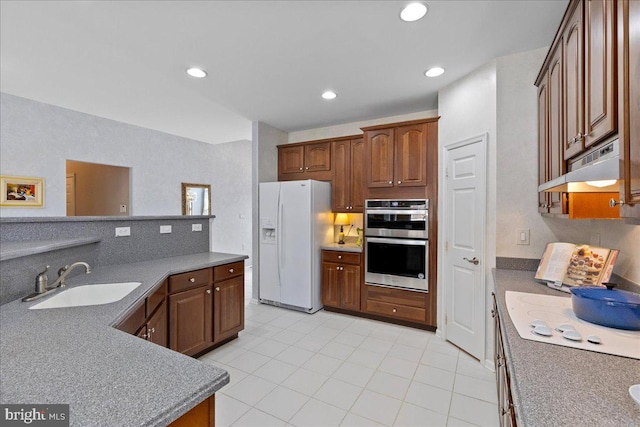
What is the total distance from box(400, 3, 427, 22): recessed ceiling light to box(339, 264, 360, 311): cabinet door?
2.62 meters

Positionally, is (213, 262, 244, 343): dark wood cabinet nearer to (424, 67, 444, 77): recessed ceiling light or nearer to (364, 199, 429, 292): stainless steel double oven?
(364, 199, 429, 292): stainless steel double oven

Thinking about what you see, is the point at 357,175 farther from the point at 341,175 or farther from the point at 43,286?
the point at 43,286

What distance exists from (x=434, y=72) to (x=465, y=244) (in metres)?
1.64

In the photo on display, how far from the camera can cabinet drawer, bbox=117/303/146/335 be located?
1446 millimetres

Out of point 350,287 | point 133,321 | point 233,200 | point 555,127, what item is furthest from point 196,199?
point 555,127

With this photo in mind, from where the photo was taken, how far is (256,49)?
Answer: 2367mm

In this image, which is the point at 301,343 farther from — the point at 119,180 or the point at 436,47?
the point at 119,180

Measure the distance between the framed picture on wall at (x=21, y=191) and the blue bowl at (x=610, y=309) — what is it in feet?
18.3

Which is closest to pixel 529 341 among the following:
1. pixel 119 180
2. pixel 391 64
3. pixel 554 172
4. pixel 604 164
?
pixel 604 164

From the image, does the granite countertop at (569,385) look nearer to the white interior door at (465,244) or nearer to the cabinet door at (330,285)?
the white interior door at (465,244)

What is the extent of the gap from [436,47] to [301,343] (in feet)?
9.65

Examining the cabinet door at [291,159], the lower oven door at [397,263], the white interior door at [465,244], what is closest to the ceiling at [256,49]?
the cabinet door at [291,159]

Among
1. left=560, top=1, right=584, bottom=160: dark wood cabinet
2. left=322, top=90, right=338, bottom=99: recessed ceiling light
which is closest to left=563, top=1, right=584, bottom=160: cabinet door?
left=560, top=1, right=584, bottom=160: dark wood cabinet

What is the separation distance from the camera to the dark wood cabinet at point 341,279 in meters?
3.68
